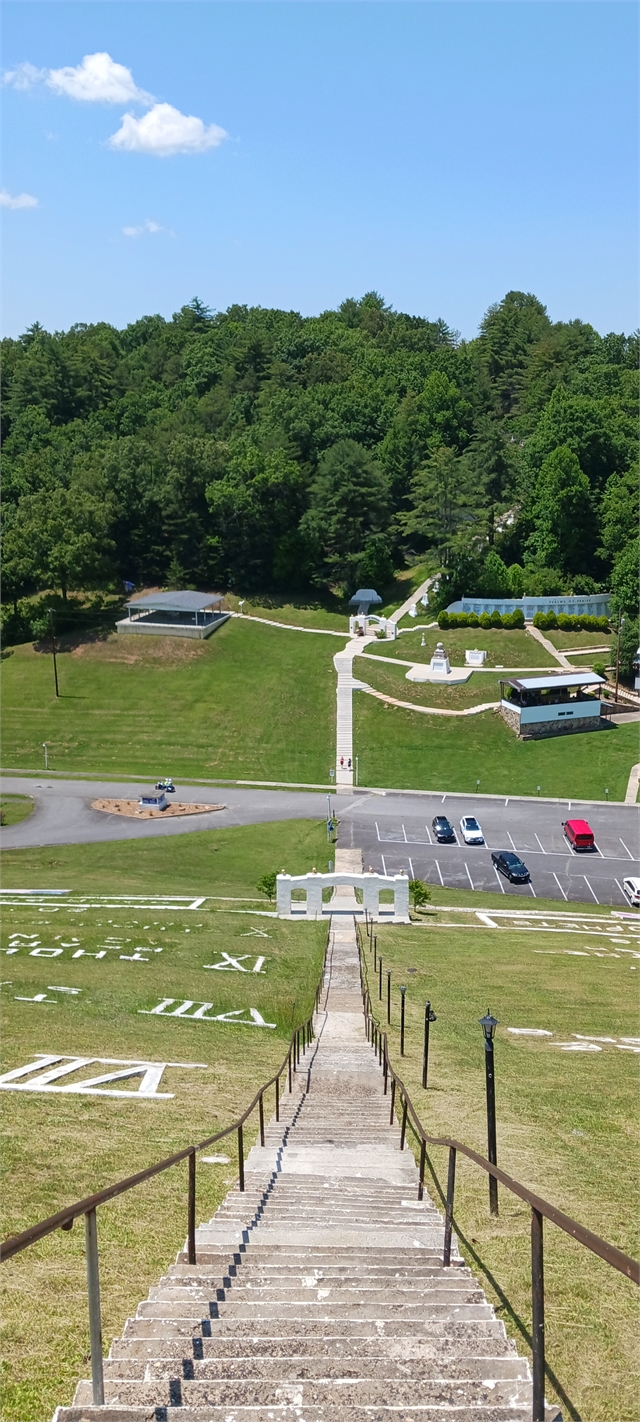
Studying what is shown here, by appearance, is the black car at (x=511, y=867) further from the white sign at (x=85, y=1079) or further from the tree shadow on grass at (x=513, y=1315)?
the tree shadow on grass at (x=513, y=1315)

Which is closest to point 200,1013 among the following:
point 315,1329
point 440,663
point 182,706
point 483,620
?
point 315,1329

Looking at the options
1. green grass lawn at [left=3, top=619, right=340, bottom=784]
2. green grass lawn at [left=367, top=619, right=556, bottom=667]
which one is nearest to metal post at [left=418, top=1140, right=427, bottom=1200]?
green grass lawn at [left=3, top=619, right=340, bottom=784]

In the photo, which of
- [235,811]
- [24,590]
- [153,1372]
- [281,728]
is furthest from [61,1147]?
[24,590]

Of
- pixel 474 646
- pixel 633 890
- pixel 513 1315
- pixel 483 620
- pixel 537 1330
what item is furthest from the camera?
pixel 483 620

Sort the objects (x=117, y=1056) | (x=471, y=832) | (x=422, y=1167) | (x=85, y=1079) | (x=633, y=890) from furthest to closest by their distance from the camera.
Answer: (x=471, y=832), (x=633, y=890), (x=117, y=1056), (x=85, y=1079), (x=422, y=1167)

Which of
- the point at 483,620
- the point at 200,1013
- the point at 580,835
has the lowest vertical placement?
the point at 580,835

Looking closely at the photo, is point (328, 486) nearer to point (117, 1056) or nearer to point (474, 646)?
point (474, 646)

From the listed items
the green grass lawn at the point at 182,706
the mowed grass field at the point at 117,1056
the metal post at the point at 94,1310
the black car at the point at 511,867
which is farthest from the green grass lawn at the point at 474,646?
the metal post at the point at 94,1310
